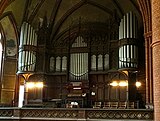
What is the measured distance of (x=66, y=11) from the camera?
71.2ft

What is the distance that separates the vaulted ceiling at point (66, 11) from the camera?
20.1 metres

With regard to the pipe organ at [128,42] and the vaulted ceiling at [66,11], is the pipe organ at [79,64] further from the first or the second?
the pipe organ at [128,42]

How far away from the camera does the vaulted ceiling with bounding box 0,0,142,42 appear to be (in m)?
20.1

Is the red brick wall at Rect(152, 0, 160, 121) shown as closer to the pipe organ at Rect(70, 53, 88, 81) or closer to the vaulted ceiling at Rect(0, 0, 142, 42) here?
the pipe organ at Rect(70, 53, 88, 81)

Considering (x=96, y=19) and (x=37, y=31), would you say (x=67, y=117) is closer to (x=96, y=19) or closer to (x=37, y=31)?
(x=37, y=31)

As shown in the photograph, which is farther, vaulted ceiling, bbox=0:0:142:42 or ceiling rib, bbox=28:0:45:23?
ceiling rib, bbox=28:0:45:23

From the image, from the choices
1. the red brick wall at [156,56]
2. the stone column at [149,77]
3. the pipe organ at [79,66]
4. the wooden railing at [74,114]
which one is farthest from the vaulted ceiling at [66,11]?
the red brick wall at [156,56]

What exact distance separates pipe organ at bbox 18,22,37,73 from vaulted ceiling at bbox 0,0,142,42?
1385 mm

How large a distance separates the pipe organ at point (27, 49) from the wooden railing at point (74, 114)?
4722 mm

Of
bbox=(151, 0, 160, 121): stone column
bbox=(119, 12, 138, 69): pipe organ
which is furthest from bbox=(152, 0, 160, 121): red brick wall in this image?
bbox=(119, 12, 138, 69): pipe organ

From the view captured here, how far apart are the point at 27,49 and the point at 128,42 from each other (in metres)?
7.02

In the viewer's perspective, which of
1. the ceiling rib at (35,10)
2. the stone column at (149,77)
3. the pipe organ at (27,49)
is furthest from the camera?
the ceiling rib at (35,10)

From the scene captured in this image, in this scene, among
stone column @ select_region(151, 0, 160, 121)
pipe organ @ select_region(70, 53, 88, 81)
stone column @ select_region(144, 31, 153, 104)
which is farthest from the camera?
pipe organ @ select_region(70, 53, 88, 81)

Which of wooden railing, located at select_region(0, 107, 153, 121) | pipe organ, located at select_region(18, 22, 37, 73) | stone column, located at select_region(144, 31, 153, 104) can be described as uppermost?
pipe organ, located at select_region(18, 22, 37, 73)
